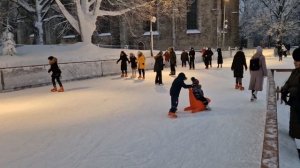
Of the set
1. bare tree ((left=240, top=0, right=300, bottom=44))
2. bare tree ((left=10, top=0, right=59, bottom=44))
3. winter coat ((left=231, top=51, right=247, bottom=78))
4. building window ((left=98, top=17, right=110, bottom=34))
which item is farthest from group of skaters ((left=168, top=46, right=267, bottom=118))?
building window ((left=98, top=17, right=110, bottom=34))

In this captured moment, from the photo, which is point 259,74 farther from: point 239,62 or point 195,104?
point 195,104

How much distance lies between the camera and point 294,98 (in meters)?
5.98

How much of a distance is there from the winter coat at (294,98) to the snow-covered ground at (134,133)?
69 cm

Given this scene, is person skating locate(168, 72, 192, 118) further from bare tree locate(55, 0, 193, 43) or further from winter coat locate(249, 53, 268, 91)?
bare tree locate(55, 0, 193, 43)

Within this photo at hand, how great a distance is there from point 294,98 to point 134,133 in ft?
11.3

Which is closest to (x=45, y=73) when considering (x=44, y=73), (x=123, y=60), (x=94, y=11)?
(x=44, y=73)

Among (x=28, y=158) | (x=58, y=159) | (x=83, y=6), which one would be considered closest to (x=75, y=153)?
(x=58, y=159)

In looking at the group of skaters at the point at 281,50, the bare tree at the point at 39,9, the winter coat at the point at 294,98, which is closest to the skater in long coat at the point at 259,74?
the winter coat at the point at 294,98

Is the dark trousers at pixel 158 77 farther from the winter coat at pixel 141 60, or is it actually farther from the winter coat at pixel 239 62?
the winter coat at pixel 239 62

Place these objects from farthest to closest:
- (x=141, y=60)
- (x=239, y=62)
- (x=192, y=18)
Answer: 1. (x=192, y=18)
2. (x=141, y=60)
3. (x=239, y=62)

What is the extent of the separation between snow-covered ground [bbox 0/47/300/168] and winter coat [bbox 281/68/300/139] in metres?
0.69

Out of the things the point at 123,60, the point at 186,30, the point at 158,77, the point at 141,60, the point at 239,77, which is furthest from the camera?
the point at 186,30

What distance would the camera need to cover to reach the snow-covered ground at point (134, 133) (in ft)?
20.3

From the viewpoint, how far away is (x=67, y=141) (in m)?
7.50
